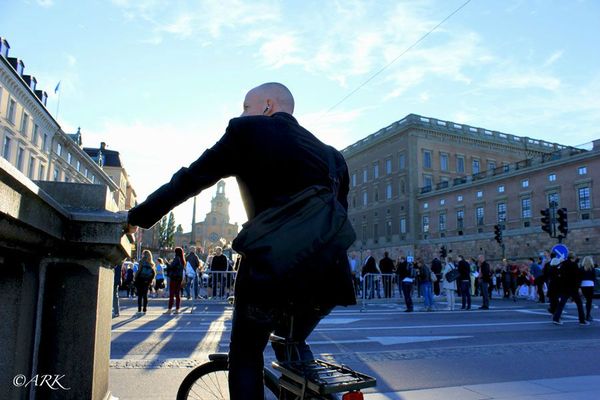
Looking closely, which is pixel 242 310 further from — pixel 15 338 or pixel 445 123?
pixel 445 123

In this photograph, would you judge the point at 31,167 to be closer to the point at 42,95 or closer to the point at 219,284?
the point at 42,95

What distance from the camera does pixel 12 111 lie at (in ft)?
123

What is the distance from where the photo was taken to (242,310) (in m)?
1.92

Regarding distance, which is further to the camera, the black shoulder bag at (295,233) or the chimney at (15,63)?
the chimney at (15,63)

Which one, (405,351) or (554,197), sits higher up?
(554,197)

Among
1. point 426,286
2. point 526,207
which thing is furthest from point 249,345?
point 526,207

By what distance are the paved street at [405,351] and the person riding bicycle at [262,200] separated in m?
2.44

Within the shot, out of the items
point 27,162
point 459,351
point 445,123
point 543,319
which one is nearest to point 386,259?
point 543,319

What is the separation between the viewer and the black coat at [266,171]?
1965 mm

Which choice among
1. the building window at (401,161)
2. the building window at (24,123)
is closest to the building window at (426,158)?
the building window at (401,161)

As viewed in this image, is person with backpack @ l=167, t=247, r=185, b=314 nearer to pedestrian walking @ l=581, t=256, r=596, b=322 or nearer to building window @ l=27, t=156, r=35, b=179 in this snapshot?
pedestrian walking @ l=581, t=256, r=596, b=322

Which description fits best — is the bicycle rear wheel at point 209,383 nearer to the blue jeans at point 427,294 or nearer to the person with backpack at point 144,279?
the person with backpack at point 144,279

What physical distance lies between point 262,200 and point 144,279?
36.8ft

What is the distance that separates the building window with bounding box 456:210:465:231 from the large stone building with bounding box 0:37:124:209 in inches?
1575
